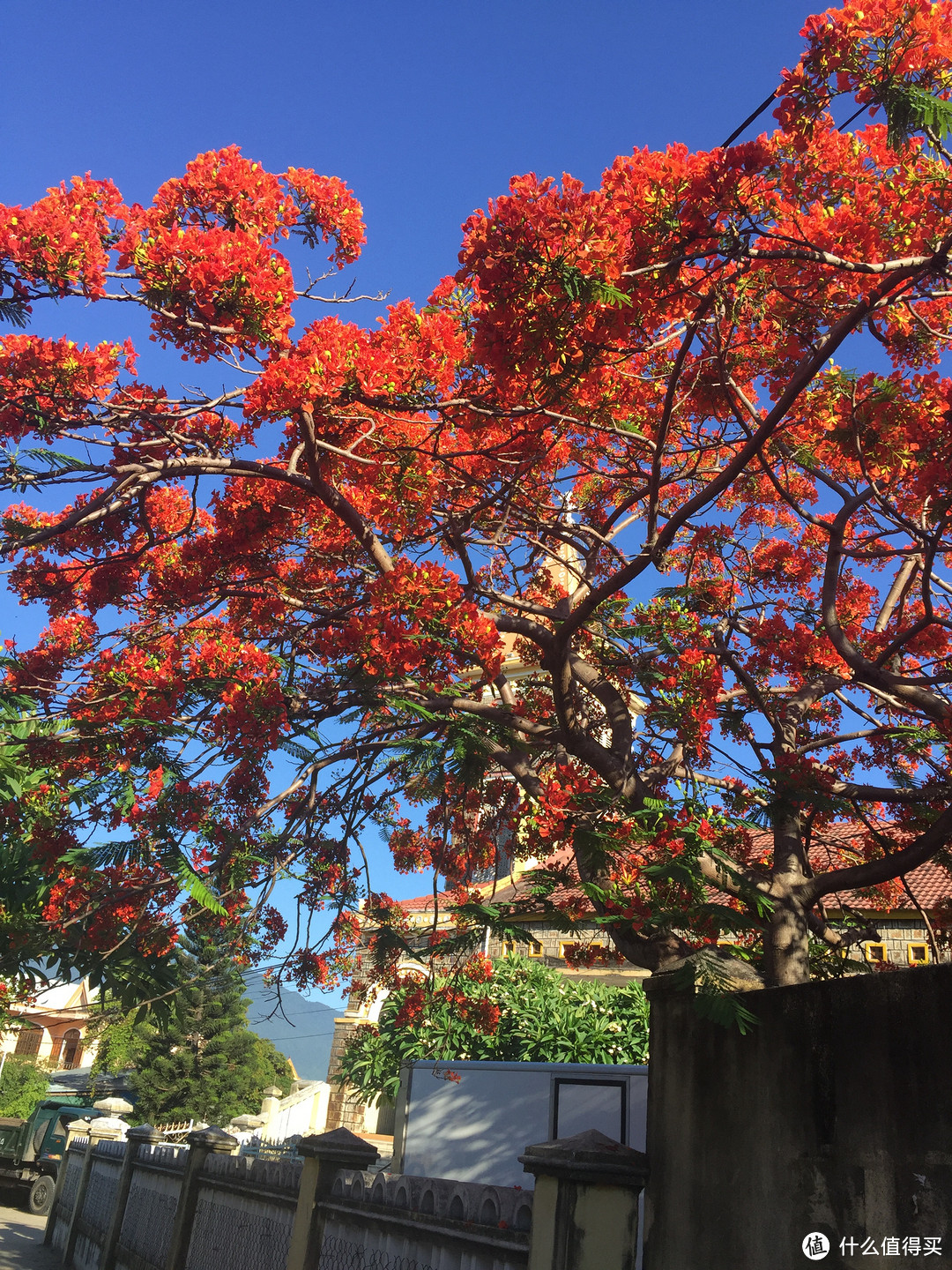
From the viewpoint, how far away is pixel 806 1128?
341 centimetres

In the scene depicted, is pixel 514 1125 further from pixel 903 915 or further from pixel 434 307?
pixel 434 307

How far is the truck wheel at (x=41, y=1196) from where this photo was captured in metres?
17.0

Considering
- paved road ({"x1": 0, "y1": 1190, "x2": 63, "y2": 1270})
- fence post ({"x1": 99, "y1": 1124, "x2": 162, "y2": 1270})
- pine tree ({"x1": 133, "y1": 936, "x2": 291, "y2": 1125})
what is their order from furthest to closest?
pine tree ({"x1": 133, "y1": 936, "x2": 291, "y2": 1125})
paved road ({"x1": 0, "y1": 1190, "x2": 63, "y2": 1270})
fence post ({"x1": 99, "y1": 1124, "x2": 162, "y2": 1270})

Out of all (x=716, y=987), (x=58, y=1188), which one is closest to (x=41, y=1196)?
(x=58, y=1188)

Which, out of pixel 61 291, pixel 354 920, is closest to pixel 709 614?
pixel 354 920

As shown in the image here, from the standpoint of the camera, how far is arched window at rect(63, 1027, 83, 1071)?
51594 mm

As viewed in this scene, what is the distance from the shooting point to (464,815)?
28.1 feet

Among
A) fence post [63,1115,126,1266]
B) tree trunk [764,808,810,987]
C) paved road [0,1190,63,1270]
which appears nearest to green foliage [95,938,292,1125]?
paved road [0,1190,63,1270]

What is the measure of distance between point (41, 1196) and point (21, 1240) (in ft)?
12.9

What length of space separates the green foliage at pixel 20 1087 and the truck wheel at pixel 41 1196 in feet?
68.6

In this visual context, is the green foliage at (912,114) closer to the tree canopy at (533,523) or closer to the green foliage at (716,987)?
the tree canopy at (533,523)

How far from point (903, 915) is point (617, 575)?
11.9 m

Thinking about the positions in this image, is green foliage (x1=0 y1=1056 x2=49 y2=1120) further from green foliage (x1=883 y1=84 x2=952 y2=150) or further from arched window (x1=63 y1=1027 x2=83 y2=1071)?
green foliage (x1=883 y1=84 x2=952 y2=150)

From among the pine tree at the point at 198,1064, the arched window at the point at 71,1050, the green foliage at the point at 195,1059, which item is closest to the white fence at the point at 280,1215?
the green foliage at the point at 195,1059
